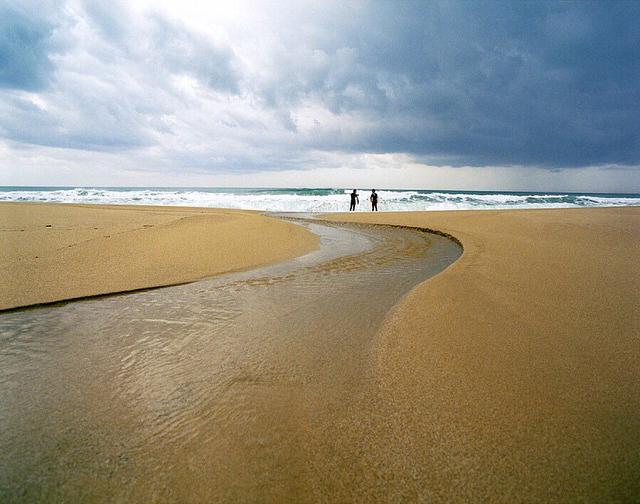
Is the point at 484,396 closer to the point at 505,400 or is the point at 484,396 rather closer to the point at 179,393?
the point at 505,400

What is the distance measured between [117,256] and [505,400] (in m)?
6.73

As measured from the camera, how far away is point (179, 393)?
2.36m

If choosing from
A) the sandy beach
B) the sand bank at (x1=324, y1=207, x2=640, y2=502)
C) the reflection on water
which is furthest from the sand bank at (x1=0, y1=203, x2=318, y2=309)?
the sand bank at (x1=324, y1=207, x2=640, y2=502)

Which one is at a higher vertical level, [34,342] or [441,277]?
[441,277]

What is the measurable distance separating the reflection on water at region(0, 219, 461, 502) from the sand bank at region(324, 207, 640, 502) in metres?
0.32

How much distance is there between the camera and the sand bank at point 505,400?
156 cm

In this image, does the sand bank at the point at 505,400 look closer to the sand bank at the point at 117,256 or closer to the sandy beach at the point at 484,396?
the sandy beach at the point at 484,396

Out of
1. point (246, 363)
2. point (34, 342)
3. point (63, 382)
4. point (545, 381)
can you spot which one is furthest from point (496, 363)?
point (34, 342)

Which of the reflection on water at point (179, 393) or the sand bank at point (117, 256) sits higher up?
the sand bank at point (117, 256)

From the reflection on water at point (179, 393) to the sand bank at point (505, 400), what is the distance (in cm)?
32

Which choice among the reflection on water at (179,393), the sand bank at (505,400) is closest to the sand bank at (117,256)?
the reflection on water at (179,393)

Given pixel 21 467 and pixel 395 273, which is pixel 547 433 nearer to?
pixel 21 467

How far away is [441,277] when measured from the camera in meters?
4.92

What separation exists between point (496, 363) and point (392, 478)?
4.46 feet
